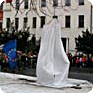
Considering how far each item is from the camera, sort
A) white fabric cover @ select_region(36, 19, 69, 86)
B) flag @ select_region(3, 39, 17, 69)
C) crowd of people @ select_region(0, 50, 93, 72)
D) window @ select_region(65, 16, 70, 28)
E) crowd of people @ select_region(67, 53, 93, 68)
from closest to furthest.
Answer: white fabric cover @ select_region(36, 19, 69, 86)
flag @ select_region(3, 39, 17, 69)
crowd of people @ select_region(0, 50, 93, 72)
crowd of people @ select_region(67, 53, 93, 68)
window @ select_region(65, 16, 70, 28)

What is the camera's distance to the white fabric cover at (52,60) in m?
12.7

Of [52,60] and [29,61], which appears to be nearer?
[52,60]

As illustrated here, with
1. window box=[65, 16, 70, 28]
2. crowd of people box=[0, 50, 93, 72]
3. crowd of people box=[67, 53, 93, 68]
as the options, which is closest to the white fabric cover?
crowd of people box=[0, 50, 93, 72]

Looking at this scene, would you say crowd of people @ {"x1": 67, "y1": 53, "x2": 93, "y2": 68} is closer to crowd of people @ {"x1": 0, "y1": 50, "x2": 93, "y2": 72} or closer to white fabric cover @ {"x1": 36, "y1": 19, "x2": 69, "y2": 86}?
crowd of people @ {"x1": 0, "y1": 50, "x2": 93, "y2": 72}

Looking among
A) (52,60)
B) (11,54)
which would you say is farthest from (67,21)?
(52,60)

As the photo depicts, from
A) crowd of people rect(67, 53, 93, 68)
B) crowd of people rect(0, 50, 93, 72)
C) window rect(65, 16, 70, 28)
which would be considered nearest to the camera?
crowd of people rect(0, 50, 93, 72)

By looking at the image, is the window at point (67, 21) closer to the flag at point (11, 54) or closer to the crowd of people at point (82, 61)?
the crowd of people at point (82, 61)

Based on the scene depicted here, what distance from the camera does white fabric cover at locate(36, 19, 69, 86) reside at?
12.7m

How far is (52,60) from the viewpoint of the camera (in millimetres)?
12812

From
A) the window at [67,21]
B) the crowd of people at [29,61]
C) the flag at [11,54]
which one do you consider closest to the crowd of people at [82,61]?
the crowd of people at [29,61]

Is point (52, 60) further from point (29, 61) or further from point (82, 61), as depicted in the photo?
point (82, 61)

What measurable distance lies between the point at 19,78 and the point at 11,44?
6.25 metres

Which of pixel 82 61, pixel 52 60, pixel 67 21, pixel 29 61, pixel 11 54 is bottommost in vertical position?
pixel 82 61

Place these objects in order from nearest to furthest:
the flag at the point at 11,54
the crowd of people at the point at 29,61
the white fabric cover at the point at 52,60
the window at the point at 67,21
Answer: the white fabric cover at the point at 52,60, the flag at the point at 11,54, the crowd of people at the point at 29,61, the window at the point at 67,21
